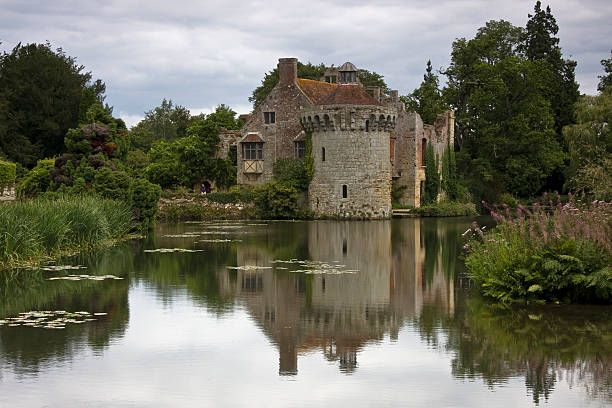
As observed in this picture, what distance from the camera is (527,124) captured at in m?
53.5

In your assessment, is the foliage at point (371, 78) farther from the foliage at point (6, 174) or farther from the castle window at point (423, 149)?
the foliage at point (6, 174)

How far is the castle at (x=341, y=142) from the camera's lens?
142 feet

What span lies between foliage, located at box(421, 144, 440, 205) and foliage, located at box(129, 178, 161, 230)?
74.0ft

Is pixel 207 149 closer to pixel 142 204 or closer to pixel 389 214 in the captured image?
pixel 389 214

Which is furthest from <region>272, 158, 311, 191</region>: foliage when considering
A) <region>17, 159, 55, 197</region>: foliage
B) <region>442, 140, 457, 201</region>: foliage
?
<region>17, 159, 55, 197</region>: foliage

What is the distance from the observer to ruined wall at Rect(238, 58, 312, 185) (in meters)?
47.8

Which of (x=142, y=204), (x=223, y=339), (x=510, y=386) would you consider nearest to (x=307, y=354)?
(x=223, y=339)

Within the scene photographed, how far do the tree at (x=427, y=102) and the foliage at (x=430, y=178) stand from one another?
231 inches

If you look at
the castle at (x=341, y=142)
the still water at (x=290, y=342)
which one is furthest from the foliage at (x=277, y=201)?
the still water at (x=290, y=342)

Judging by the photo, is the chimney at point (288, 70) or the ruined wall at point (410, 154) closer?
the chimney at point (288, 70)

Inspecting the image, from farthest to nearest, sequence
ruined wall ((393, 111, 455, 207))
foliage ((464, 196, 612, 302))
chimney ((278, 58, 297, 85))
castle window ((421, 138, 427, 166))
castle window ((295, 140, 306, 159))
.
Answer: castle window ((421, 138, 427, 166))
ruined wall ((393, 111, 455, 207))
chimney ((278, 58, 297, 85))
castle window ((295, 140, 306, 159))
foliage ((464, 196, 612, 302))

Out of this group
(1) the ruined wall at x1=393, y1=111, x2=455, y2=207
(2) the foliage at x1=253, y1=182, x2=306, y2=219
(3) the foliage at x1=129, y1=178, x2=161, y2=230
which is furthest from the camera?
(1) the ruined wall at x1=393, y1=111, x2=455, y2=207

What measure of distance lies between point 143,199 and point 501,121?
30.0m

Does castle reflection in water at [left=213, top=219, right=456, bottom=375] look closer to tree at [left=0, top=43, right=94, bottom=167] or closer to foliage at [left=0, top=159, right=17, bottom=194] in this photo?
foliage at [left=0, top=159, right=17, bottom=194]
